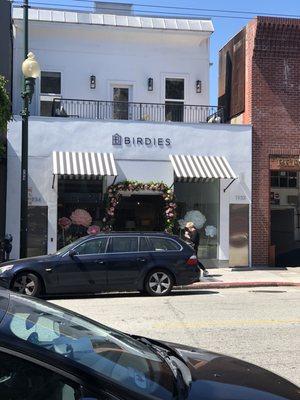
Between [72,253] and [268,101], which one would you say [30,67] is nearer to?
[72,253]

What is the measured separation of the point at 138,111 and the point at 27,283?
999cm

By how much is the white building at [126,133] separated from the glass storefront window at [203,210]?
0.04 metres

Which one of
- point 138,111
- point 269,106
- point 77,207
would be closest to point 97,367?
point 77,207

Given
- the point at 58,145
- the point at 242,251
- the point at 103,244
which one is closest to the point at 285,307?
the point at 103,244

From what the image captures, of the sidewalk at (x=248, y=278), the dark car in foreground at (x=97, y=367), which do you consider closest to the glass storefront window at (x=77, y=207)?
the sidewalk at (x=248, y=278)

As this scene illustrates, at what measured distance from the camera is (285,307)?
1117 cm

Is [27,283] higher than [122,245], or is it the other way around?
[122,245]

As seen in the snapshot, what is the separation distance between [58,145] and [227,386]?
15.8 m

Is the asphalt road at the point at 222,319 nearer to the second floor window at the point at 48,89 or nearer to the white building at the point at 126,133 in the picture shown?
the white building at the point at 126,133

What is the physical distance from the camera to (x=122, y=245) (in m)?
13.2

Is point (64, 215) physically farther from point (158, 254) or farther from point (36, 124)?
point (158, 254)

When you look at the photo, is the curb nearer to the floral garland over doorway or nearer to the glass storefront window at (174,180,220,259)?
the floral garland over doorway

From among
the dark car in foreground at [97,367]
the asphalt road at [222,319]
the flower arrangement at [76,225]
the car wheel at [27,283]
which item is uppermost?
the flower arrangement at [76,225]

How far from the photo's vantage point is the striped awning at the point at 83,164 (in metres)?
17.5
